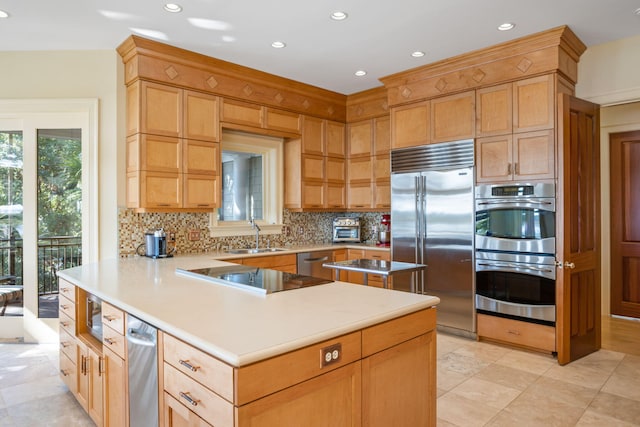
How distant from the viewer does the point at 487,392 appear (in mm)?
2926

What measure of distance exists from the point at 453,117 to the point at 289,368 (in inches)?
136

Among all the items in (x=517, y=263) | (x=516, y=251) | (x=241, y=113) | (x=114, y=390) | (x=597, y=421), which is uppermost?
(x=241, y=113)

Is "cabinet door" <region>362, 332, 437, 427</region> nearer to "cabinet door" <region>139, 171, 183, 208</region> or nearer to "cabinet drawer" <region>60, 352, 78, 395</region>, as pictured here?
"cabinet drawer" <region>60, 352, 78, 395</region>

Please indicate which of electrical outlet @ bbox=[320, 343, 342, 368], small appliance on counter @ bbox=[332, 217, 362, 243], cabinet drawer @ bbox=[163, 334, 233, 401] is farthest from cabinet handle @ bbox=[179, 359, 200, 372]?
small appliance on counter @ bbox=[332, 217, 362, 243]

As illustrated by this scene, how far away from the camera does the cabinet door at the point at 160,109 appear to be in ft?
12.2

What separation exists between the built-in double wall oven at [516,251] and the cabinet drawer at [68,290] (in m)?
3.37

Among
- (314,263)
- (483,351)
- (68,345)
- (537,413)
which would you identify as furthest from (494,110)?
(68,345)

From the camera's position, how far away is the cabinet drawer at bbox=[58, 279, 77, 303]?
2.68 m

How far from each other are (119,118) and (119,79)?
37cm

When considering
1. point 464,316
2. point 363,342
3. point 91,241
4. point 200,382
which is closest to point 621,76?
point 464,316

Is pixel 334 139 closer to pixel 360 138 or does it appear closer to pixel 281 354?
pixel 360 138

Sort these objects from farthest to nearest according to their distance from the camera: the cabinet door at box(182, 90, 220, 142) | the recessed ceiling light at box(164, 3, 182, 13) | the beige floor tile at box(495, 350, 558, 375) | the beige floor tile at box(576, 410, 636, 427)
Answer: the cabinet door at box(182, 90, 220, 142) < the beige floor tile at box(495, 350, 558, 375) < the recessed ceiling light at box(164, 3, 182, 13) < the beige floor tile at box(576, 410, 636, 427)

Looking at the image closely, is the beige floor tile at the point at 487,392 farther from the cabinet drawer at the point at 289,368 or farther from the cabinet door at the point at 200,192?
the cabinet door at the point at 200,192

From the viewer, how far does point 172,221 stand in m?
4.20
